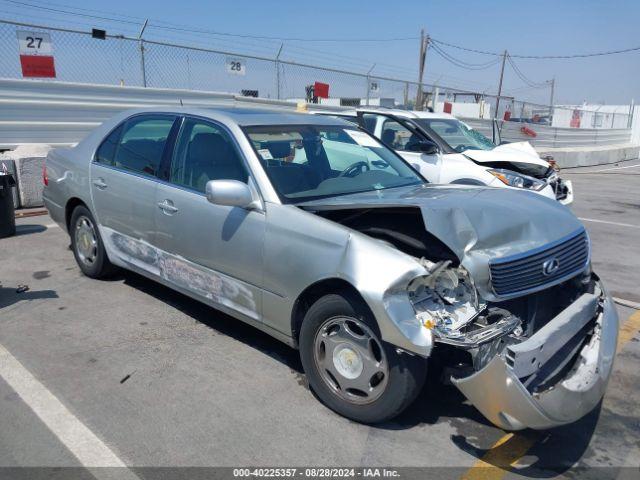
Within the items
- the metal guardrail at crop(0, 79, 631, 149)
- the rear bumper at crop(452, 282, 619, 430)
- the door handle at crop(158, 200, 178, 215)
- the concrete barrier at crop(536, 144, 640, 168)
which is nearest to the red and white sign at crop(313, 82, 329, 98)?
the metal guardrail at crop(0, 79, 631, 149)

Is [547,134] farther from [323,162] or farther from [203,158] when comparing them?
[203,158]

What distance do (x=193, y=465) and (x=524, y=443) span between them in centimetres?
178

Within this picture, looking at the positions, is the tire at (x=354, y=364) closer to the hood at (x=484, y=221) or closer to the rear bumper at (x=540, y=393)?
the rear bumper at (x=540, y=393)

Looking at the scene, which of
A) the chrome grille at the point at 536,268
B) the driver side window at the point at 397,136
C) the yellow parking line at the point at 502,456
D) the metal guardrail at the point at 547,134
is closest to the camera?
the yellow parking line at the point at 502,456

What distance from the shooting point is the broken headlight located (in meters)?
2.88

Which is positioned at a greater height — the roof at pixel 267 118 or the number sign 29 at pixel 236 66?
the number sign 29 at pixel 236 66

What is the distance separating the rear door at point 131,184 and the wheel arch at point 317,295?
1.59 m

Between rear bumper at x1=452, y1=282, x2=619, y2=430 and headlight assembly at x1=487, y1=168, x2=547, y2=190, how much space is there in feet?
15.7

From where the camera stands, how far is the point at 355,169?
4348 millimetres

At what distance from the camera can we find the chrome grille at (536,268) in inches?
115

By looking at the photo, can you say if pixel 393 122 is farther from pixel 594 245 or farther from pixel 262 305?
pixel 262 305

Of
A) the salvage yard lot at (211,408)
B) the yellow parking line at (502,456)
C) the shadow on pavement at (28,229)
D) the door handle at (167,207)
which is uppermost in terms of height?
the door handle at (167,207)

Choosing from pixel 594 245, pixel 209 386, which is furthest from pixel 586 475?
pixel 594 245

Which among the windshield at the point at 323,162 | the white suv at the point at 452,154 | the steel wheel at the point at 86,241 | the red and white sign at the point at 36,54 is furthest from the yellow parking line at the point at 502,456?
the red and white sign at the point at 36,54
